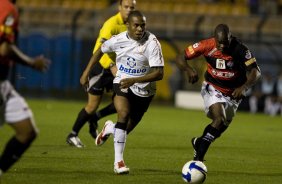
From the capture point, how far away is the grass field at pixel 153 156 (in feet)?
35.0

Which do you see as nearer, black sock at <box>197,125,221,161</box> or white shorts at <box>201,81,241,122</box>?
black sock at <box>197,125,221,161</box>

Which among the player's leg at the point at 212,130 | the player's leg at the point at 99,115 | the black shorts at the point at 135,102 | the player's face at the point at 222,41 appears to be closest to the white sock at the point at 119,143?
the black shorts at the point at 135,102

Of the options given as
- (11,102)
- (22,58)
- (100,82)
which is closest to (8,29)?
(22,58)

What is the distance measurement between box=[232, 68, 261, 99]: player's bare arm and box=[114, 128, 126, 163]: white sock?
1599 mm

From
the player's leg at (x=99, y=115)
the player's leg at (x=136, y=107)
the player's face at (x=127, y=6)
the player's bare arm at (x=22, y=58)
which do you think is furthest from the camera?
the player's leg at (x=99, y=115)

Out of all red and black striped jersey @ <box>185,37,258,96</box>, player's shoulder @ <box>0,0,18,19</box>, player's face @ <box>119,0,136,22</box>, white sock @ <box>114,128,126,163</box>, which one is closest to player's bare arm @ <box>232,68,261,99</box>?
red and black striped jersey @ <box>185,37,258,96</box>

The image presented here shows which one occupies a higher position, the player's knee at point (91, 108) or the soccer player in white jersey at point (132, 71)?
the soccer player in white jersey at point (132, 71)

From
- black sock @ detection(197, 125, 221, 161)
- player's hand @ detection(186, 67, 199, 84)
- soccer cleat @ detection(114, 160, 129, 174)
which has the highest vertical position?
player's hand @ detection(186, 67, 199, 84)

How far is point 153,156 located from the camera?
13.5 meters

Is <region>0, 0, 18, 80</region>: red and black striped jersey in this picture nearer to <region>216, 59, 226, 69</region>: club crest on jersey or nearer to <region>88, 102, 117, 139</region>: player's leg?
<region>216, 59, 226, 69</region>: club crest on jersey

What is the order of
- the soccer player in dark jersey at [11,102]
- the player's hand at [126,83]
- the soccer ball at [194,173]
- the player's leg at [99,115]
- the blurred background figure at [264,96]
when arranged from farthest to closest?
the blurred background figure at [264,96] < the player's leg at [99,115] < the player's hand at [126,83] < the soccer ball at [194,173] < the soccer player in dark jersey at [11,102]

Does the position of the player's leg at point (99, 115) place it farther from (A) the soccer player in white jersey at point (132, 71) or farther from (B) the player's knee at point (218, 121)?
(B) the player's knee at point (218, 121)

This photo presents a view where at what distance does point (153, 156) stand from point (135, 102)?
2.05 m

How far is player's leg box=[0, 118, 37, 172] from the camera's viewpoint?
8.81 meters
